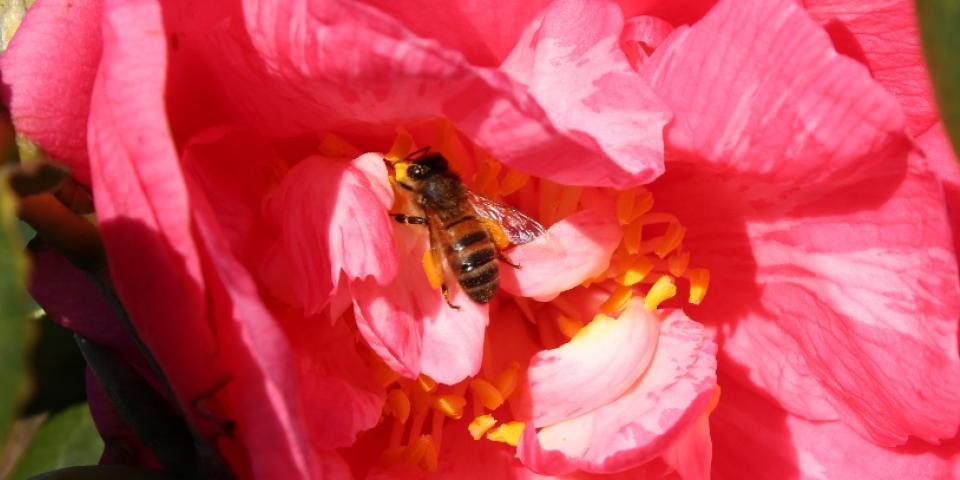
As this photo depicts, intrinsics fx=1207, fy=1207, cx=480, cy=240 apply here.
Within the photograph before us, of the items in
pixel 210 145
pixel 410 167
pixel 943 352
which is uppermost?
pixel 210 145

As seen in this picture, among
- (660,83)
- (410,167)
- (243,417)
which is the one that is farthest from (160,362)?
(660,83)

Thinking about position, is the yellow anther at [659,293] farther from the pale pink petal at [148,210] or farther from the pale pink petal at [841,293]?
the pale pink petal at [148,210]

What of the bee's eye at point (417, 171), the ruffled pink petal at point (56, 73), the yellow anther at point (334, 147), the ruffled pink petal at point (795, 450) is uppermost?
the ruffled pink petal at point (56, 73)

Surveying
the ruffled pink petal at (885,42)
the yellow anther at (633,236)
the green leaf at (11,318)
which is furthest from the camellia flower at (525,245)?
the green leaf at (11,318)

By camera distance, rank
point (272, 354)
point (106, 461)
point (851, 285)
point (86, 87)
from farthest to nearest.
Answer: point (851, 285) → point (106, 461) → point (86, 87) → point (272, 354)

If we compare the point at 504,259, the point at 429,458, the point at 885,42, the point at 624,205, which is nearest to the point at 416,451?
the point at 429,458

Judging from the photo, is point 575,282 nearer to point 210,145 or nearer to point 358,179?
point 358,179

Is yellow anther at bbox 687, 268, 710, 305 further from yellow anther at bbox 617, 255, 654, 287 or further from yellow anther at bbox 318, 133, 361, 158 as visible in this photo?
yellow anther at bbox 318, 133, 361, 158

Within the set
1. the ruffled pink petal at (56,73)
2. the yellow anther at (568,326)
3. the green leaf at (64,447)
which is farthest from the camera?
the green leaf at (64,447)
